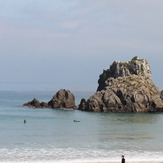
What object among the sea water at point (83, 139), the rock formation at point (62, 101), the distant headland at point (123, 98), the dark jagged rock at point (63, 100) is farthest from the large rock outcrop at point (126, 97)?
the sea water at point (83, 139)

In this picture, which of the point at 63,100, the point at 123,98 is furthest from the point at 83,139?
the point at 63,100

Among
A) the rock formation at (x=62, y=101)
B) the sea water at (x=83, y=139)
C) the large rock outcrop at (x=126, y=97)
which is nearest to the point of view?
the sea water at (x=83, y=139)

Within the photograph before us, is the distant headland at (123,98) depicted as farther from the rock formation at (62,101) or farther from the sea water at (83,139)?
the sea water at (83,139)

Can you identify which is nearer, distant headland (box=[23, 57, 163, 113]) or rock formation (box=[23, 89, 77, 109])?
distant headland (box=[23, 57, 163, 113])

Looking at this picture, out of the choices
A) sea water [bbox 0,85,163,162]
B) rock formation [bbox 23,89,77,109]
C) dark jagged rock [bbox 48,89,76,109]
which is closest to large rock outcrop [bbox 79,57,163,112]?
rock formation [bbox 23,89,77,109]

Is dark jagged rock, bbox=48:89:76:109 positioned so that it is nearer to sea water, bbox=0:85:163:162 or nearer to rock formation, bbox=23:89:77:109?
rock formation, bbox=23:89:77:109

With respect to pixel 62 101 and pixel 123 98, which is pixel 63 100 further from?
pixel 123 98

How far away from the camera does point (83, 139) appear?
7981cm

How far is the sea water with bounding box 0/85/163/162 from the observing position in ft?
199

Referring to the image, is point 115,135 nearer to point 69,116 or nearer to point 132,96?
point 69,116

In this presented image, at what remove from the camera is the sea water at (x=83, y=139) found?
199 feet

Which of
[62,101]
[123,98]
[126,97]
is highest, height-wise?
[126,97]

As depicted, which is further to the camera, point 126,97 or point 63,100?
point 63,100

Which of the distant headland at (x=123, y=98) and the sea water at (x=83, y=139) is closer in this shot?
the sea water at (x=83, y=139)
